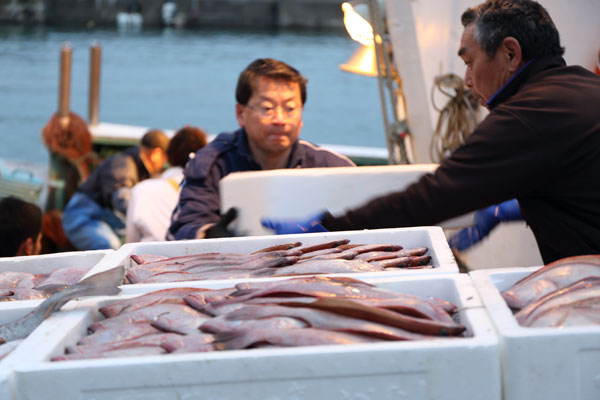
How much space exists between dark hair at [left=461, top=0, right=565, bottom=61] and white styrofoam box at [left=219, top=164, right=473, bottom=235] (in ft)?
2.77

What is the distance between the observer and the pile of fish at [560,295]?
6.00 ft

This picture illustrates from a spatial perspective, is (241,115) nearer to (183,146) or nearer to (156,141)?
(183,146)

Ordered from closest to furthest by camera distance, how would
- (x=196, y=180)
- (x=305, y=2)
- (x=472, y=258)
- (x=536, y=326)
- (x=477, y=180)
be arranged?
(x=536, y=326)
(x=477, y=180)
(x=196, y=180)
(x=472, y=258)
(x=305, y=2)

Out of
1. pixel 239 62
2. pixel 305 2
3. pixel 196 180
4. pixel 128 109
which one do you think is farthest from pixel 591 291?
pixel 305 2

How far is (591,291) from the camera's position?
1.94 meters

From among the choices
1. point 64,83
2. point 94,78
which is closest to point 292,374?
point 64,83

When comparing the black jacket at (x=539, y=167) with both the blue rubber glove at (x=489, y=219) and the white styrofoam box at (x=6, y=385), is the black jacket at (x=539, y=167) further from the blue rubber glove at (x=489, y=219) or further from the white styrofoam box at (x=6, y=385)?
the white styrofoam box at (x=6, y=385)

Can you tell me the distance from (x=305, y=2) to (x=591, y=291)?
55.2 metres

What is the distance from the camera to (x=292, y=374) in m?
1.70

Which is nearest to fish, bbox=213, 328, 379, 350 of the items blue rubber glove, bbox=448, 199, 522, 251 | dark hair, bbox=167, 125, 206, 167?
blue rubber glove, bbox=448, 199, 522, 251

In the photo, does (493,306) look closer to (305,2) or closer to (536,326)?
(536,326)

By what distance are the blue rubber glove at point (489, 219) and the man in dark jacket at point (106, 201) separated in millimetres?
3940

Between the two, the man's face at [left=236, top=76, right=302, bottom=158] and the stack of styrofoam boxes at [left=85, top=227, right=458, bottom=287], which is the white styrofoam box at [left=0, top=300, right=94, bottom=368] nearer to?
the stack of styrofoam boxes at [left=85, top=227, right=458, bottom=287]

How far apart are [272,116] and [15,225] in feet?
4.90
